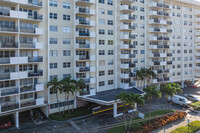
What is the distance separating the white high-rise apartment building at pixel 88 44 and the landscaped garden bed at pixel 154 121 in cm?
1106

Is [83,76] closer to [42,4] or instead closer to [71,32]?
[71,32]

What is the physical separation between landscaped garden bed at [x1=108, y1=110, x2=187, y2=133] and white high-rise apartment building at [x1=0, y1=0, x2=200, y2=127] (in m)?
11.1

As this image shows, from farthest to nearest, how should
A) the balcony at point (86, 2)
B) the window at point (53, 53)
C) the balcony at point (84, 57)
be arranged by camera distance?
the balcony at point (84, 57) < the balcony at point (86, 2) < the window at point (53, 53)

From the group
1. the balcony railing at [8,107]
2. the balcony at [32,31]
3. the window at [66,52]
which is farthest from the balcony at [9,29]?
the balcony railing at [8,107]

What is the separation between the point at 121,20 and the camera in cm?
4184

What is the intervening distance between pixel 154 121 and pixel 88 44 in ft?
70.2

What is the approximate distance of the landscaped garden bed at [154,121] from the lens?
86.8ft

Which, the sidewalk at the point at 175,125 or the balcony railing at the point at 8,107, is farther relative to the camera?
the sidewalk at the point at 175,125

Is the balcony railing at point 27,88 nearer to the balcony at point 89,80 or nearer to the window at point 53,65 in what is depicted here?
the window at point 53,65

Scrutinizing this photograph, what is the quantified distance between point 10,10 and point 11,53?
735 centimetres

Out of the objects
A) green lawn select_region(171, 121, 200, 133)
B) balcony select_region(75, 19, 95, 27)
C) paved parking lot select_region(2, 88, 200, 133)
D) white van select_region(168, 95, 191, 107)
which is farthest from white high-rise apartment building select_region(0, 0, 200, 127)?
green lawn select_region(171, 121, 200, 133)

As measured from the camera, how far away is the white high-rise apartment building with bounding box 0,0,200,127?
28047mm

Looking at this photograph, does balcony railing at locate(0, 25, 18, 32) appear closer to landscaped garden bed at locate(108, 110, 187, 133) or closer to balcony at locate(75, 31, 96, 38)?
balcony at locate(75, 31, 96, 38)

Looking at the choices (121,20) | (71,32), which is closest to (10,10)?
(71,32)
